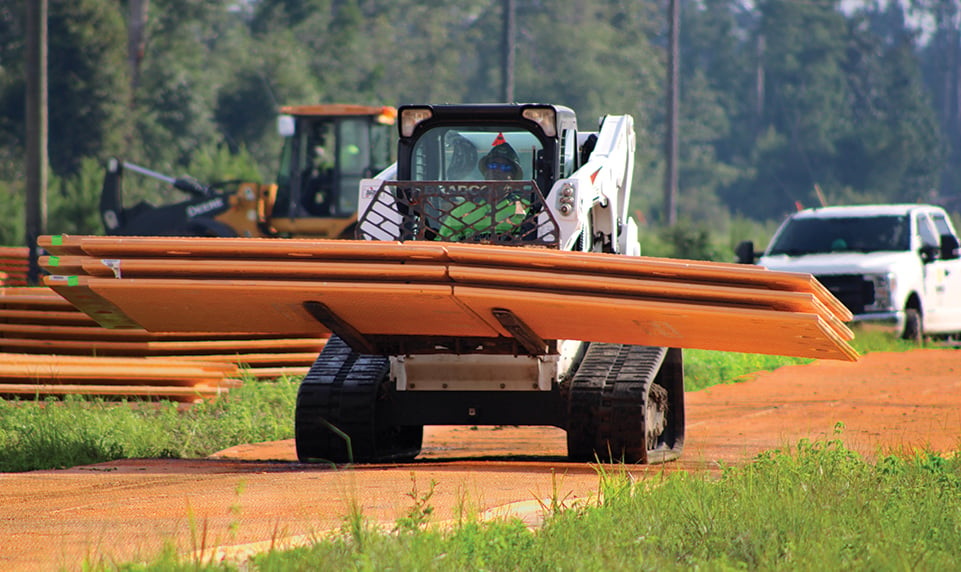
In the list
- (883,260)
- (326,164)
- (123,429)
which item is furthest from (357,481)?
(326,164)

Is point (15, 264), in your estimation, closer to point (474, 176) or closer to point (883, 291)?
point (883, 291)

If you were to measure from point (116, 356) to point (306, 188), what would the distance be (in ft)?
40.9

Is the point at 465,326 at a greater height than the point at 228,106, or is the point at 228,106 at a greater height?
the point at 228,106

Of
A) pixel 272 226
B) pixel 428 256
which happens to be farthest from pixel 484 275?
pixel 272 226

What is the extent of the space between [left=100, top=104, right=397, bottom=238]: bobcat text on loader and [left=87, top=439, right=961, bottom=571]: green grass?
18648 millimetres

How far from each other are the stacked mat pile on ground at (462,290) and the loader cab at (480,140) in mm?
1476

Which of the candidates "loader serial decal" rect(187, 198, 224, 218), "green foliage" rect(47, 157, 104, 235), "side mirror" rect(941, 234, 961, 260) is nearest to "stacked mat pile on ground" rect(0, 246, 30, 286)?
"loader serial decal" rect(187, 198, 224, 218)

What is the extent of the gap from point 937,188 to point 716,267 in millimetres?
75195

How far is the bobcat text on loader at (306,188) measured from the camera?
2503 centimetres

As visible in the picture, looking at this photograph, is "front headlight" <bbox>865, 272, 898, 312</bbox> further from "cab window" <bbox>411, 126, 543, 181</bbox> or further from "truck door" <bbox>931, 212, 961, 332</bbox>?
"cab window" <bbox>411, 126, 543, 181</bbox>

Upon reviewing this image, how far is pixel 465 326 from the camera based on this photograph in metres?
8.71

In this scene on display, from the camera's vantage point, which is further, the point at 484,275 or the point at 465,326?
the point at 465,326

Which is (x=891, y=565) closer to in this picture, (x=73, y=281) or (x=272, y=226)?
(x=73, y=281)

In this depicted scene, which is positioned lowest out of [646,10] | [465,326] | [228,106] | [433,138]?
[465,326]
